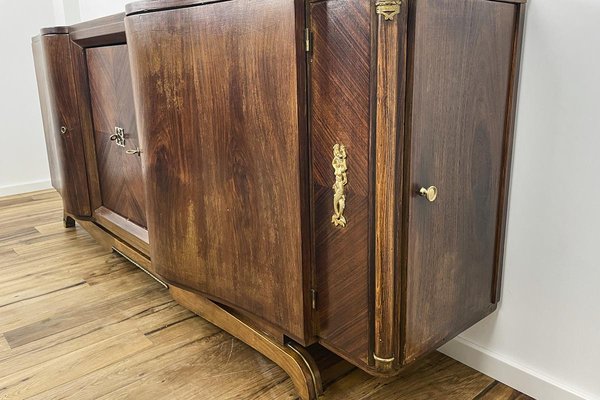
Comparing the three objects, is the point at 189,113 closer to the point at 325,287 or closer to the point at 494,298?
the point at 325,287

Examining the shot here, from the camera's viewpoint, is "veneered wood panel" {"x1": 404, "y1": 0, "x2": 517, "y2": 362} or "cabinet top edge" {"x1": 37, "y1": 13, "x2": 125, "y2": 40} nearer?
"veneered wood panel" {"x1": 404, "y1": 0, "x2": 517, "y2": 362}

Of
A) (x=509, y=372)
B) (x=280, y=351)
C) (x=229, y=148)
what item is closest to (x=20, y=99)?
(x=229, y=148)

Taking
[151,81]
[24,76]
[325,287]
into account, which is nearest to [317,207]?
[325,287]

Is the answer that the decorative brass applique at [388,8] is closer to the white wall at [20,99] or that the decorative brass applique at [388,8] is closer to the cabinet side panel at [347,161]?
the cabinet side panel at [347,161]

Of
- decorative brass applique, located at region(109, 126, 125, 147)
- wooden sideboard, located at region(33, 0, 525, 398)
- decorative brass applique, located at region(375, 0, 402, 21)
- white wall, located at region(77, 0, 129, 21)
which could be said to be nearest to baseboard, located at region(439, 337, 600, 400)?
wooden sideboard, located at region(33, 0, 525, 398)

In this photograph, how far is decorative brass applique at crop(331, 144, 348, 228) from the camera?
30.6 inches

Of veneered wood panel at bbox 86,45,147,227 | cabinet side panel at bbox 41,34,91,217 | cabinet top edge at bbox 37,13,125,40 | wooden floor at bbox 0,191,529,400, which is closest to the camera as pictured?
wooden floor at bbox 0,191,529,400

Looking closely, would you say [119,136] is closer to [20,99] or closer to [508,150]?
[508,150]

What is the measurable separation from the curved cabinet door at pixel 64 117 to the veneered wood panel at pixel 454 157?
135cm

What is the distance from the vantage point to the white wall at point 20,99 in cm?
263

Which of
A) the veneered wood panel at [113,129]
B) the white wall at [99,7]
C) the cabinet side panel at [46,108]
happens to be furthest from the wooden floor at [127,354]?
the white wall at [99,7]

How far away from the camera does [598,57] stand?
815 millimetres

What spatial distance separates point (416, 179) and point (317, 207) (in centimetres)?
18

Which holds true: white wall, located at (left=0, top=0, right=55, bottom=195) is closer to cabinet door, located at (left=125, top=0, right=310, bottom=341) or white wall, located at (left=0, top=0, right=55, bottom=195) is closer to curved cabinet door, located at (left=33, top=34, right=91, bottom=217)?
curved cabinet door, located at (left=33, top=34, right=91, bottom=217)
